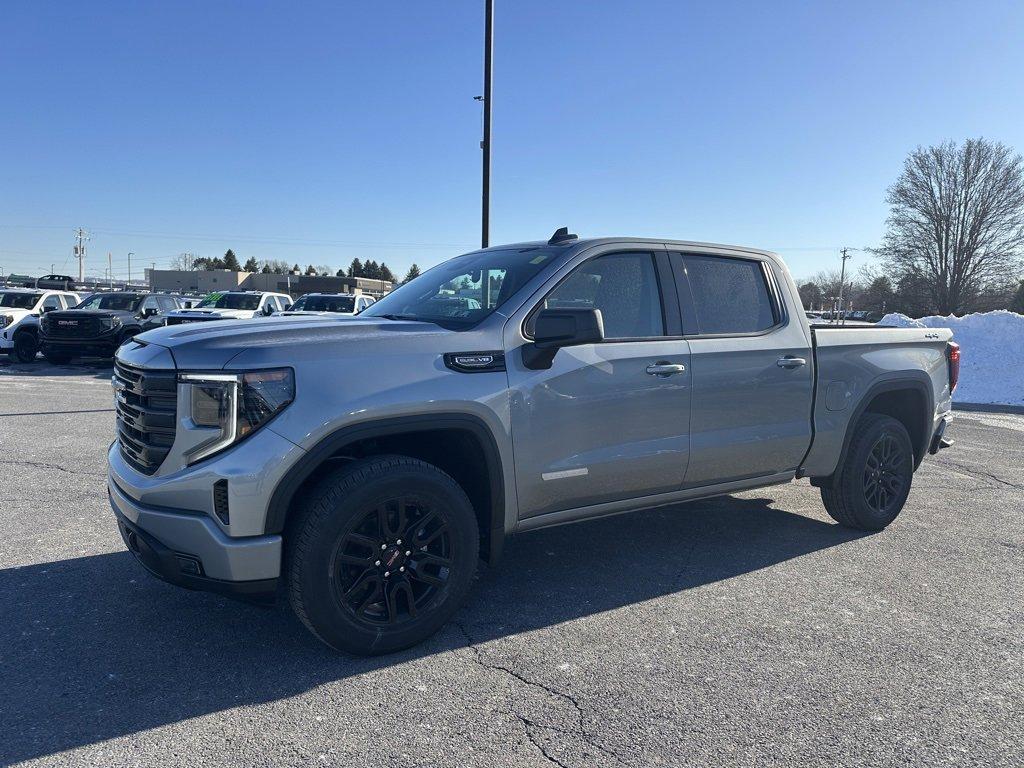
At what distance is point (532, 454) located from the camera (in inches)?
143

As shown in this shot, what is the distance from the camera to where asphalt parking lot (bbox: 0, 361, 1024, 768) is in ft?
8.77

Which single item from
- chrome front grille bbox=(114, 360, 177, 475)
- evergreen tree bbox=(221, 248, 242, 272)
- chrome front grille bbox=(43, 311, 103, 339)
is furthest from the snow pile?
evergreen tree bbox=(221, 248, 242, 272)

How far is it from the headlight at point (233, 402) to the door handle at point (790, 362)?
3006mm

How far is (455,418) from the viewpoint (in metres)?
3.40

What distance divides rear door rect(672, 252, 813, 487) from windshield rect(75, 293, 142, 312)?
16.6 metres

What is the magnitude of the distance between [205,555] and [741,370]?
10.1ft

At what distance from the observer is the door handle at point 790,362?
15.2ft

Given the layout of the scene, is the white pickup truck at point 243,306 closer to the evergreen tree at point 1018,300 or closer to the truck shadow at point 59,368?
the truck shadow at point 59,368

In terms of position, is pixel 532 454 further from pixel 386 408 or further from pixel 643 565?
pixel 643 565

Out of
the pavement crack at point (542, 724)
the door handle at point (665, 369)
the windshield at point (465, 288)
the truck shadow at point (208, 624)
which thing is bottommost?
the pavement crack at point (542, 724)

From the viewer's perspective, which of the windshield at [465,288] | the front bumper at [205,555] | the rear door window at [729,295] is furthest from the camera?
the rear door window at [729,295]

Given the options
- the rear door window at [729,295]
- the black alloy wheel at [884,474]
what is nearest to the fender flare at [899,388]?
the black alloy wheel at [884,474]

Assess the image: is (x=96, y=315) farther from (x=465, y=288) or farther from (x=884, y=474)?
(x=884, y=474)

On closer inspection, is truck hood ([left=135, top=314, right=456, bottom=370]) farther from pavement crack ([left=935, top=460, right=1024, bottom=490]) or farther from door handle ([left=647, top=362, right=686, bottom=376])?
pavement crack ([left=935, top=460, right=1024, bottom=490])
